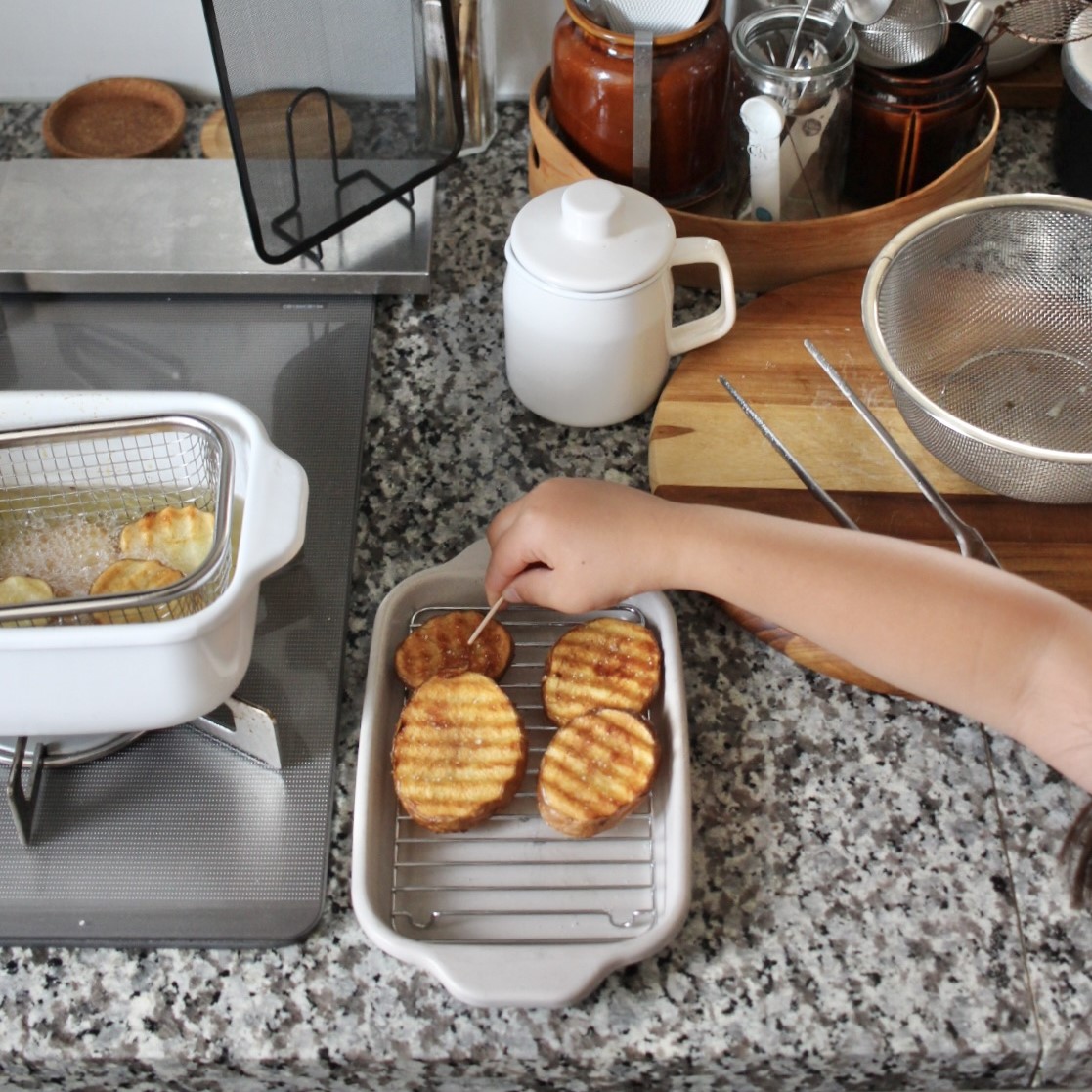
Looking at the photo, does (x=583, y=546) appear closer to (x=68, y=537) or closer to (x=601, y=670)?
(x=601, y=670)

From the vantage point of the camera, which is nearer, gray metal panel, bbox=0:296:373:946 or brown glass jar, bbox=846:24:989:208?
gray metal panel, bbox=0:296:373:946

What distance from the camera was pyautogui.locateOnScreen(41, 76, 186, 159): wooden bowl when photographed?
3.71ft

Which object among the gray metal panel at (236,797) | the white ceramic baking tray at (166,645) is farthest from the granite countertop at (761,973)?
the white ceramic baking tray at (166,645)

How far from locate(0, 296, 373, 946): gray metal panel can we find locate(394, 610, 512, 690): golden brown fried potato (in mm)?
58

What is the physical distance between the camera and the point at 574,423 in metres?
0.93

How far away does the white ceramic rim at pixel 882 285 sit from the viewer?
2.56ft

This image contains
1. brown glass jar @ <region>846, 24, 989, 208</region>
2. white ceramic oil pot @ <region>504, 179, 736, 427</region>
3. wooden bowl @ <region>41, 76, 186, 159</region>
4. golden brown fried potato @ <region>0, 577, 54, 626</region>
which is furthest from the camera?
wooden bowl @ <region>41, 76, 186, 159</region>

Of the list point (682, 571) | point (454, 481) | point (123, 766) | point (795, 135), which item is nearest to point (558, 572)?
point (682, 571)

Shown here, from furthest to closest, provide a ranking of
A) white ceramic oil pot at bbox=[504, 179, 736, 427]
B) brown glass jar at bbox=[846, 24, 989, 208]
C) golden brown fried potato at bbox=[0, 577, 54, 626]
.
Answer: brown glass jar at bbox=[846, 24, 989, 208] < white ceramic oil pot at bbox=[504, 179, 736, 427] < golden brown fried potato at bbox=[0, 577, 54, 626]

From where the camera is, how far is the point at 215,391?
3.17 ft

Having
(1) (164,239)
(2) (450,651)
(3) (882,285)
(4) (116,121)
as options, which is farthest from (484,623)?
(4) (116,121)

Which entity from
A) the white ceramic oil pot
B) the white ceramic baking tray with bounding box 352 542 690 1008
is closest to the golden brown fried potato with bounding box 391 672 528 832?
the white ceramic baking tray with bounding box 352 542 690 1008

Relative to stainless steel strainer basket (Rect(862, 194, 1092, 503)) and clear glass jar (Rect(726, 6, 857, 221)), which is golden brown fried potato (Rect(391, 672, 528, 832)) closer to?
stainless steel strainer basket (Rect(862, 194, 1092, 503))

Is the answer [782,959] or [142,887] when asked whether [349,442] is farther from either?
[782,959]
